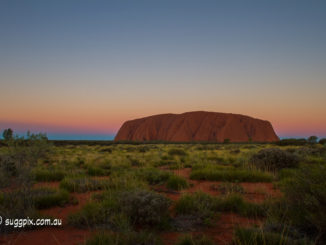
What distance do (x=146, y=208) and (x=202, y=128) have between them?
315ft

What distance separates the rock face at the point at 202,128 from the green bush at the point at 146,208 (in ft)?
286

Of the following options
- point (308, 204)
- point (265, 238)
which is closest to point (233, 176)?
point (308, 204)

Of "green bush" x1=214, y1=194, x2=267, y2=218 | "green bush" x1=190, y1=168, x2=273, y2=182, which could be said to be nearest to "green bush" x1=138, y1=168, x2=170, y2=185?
"green bush" x1=190, y1=168, x2=273, y2=182

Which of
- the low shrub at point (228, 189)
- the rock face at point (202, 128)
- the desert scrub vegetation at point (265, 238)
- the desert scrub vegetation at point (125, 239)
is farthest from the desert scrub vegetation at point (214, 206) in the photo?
the rock face at point (202, 128)

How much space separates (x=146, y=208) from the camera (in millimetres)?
3479

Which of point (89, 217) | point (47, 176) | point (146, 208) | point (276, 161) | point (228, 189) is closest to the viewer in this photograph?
point (146, 208)

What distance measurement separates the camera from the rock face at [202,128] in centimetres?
9257

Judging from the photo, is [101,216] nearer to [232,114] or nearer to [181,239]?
[181,239]

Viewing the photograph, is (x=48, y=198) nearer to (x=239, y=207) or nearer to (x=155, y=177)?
(x=155, y=177)

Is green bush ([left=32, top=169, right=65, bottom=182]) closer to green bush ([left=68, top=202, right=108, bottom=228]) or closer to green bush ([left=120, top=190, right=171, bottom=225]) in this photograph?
green bush ([left=68, top=202, right=108, bottom=228])

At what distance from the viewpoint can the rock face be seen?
92.6 m

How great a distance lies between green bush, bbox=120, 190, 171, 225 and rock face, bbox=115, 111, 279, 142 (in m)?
87.0

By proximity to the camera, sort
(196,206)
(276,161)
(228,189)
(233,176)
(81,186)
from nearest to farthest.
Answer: (196,206)
(228,189)
(81,186)
(233,176)
(276,161)

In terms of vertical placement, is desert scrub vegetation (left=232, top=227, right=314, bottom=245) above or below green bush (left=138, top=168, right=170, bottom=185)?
above
